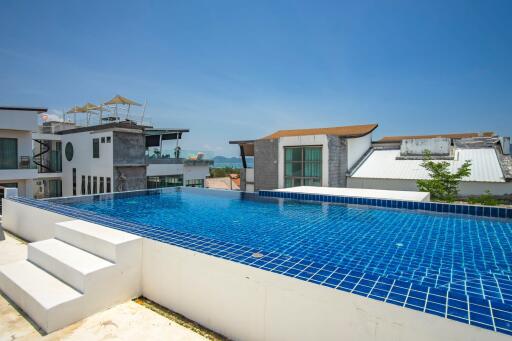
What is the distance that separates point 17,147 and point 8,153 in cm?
59


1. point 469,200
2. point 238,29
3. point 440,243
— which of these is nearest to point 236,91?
point 238,29

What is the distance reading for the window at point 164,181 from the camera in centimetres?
2283

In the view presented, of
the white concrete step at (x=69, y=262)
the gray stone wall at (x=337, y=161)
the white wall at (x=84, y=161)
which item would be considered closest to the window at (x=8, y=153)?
the white wall at (x=84, y=161)

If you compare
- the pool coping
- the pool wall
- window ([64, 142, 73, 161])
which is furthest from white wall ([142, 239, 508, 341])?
window ([64, 142, 73, 161])

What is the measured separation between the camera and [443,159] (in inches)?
799

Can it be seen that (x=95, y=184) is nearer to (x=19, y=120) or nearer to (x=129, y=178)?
(x=129, y=178)

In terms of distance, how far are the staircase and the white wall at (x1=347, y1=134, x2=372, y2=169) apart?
19.8 m

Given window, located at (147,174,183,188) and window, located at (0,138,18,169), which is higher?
window, located at (0,138,18,169)

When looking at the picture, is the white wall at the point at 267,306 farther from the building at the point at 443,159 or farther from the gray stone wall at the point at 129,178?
the building at the point at 443,159

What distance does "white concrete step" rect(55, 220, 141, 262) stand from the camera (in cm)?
475

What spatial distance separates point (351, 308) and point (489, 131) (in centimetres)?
3089

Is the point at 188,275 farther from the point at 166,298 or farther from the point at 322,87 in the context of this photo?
the point at 322,87

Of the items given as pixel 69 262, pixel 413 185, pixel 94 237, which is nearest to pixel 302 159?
pixel 413 185

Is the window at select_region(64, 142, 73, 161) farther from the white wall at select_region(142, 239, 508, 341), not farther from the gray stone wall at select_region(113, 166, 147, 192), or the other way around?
the white wall at select_region(142, 239, 508, 341)
